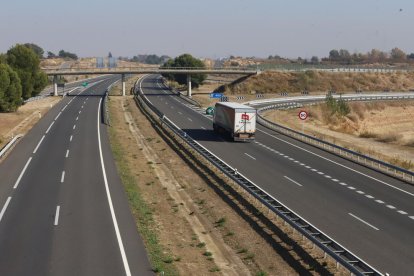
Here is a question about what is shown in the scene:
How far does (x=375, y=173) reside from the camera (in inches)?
1478

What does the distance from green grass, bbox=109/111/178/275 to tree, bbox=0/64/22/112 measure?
119 ft

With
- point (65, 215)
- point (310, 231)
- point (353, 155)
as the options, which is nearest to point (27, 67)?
point (353, 155)

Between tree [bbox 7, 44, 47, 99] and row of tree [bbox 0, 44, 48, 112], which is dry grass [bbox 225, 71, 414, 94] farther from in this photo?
row of tree [bbox 0, 44, 48, 112]

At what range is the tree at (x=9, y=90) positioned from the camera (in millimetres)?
71750

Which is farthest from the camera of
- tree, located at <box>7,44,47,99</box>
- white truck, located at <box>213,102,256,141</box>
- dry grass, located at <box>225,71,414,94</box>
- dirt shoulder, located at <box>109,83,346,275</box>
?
dry grass, located at <box>225,71,414,94</box>

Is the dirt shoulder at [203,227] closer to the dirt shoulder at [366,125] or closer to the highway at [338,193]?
the highway at [338,193]

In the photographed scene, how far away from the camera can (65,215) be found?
2575 cm

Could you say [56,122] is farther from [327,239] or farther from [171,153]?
[327,239]

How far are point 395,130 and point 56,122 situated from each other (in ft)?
172

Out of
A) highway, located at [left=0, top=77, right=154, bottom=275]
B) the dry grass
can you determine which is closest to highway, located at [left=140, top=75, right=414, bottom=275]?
highway, located at [left=0, top=77, right=154, bottom=275]

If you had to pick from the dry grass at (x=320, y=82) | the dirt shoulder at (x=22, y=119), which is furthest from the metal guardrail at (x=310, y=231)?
the dry grass at (x=320, y=82)

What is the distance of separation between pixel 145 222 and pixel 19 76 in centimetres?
6651

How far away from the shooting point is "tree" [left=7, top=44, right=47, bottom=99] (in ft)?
283

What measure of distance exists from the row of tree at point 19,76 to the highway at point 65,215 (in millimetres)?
28711
